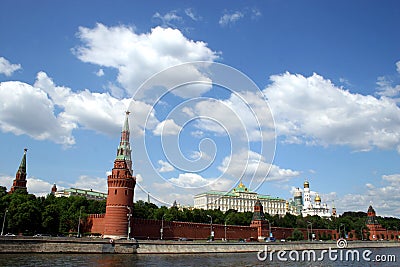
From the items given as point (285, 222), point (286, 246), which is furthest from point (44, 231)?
point (285, 222)

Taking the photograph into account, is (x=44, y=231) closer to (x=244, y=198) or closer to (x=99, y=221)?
(x=99, y=221)

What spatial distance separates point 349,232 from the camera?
115m

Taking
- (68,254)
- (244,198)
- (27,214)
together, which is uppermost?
(244,198)

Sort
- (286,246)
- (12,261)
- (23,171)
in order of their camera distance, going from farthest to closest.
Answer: (23,171)
(286,246)
(12,261)

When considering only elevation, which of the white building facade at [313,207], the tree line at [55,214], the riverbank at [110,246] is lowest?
the riverbank at [110,246]

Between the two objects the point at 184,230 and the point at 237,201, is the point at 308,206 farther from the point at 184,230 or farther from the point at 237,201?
the point at 184,230

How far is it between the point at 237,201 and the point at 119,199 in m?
90.3

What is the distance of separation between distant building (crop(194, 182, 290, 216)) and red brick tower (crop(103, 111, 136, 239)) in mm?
76453

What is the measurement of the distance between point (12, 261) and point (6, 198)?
95.0 feet

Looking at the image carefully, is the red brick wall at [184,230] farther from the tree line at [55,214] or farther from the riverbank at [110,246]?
the riverbank at [110,246]

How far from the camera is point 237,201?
147250 millimetres

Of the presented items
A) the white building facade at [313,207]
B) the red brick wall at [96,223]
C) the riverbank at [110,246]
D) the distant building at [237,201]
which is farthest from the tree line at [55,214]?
the white building facade at [313,207]

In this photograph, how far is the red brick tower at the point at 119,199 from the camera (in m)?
60.4

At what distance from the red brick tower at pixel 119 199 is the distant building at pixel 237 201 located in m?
76.5
